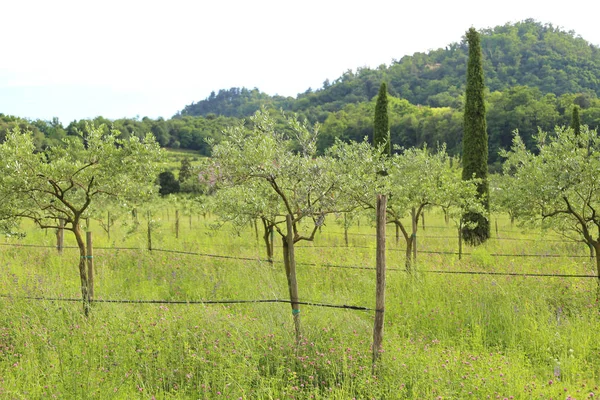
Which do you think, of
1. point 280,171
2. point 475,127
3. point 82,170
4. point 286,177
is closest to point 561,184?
point 286,177

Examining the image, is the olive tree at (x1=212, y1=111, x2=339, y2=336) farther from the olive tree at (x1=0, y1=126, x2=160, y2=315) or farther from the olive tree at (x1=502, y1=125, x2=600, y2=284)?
the olive tree at (x1=502, y1=125, x2=600, y2=284)

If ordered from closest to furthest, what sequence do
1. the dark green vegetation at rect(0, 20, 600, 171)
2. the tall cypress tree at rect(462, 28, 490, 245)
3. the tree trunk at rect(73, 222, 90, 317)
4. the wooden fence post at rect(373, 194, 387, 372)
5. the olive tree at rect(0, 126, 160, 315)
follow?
the wooden fence post at rect(373, 194, 387, 372) → the olive tree at rect(0, 126, 160, 315) → the tree trunk at rect(73, 222, 90, 317) → the tall cypress tree at rect(462, 28, 490, 245) → the dark green vegetation at rect(0, 20, 600, 171)

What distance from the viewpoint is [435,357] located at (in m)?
6.50

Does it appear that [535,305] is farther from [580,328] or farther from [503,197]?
[503,197]

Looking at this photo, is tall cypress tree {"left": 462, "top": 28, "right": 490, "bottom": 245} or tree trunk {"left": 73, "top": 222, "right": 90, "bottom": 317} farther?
tall cypress tree {"left": 462, "top": 28, "right": 490, "bottom": 245}

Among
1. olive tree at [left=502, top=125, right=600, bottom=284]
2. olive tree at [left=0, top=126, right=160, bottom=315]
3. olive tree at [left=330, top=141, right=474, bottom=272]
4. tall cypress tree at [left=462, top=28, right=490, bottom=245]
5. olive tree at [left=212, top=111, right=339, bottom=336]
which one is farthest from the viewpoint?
tall cypress tree at [left=462, top=28, right=490, bottom=245]

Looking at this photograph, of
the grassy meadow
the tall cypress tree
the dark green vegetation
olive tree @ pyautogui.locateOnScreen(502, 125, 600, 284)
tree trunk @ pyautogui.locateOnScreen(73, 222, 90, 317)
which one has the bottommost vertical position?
the grassy meadow

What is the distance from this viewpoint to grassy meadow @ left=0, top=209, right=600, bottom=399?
573 cm

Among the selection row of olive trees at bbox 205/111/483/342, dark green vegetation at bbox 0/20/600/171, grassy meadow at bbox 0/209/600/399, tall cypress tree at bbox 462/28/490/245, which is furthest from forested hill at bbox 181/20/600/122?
row of olive trees at bbox 205/111/483/342

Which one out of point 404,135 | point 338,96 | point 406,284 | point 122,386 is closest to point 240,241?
point 406,284

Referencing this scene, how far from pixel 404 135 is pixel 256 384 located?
267 ft

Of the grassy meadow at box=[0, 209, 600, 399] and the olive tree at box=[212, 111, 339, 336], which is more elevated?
the olive tree at box=[212, 111, 339, 336]

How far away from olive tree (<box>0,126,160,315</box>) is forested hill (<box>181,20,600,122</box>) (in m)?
101

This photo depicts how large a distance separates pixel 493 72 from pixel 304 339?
136726 mm
